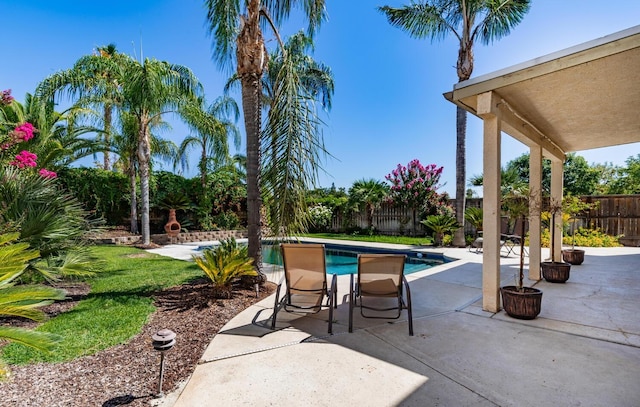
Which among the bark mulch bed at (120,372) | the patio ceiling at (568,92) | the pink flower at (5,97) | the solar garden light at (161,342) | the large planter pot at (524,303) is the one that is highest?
the pink flower at (5,97)

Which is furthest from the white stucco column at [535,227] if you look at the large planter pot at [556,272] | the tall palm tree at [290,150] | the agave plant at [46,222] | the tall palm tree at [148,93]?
the tall palm tree at [148,93]

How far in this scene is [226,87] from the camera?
1555cm

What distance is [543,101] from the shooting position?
4.24 m

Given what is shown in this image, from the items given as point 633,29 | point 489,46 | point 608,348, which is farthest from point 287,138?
point 489,46

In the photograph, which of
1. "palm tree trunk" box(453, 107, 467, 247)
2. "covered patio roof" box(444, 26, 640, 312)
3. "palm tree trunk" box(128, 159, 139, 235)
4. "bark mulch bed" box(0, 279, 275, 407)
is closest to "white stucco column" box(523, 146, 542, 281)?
"covered patio roof" box(444, 26, 640, 312)

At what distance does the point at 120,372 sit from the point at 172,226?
41.8 ft

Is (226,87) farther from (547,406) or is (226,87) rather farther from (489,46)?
(547,406)

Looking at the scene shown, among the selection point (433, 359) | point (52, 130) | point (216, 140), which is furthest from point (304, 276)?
point (52, 130)

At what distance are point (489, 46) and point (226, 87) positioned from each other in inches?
460

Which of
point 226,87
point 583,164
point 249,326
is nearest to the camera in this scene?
point 249,326

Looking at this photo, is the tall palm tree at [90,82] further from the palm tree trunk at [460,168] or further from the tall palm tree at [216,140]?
the palm tree trunk at [460,168]

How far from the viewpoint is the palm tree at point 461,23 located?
32.2 ft

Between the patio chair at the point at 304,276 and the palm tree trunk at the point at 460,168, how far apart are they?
27.2 ft

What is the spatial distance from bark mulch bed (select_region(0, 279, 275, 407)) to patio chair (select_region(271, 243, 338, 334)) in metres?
0.88
